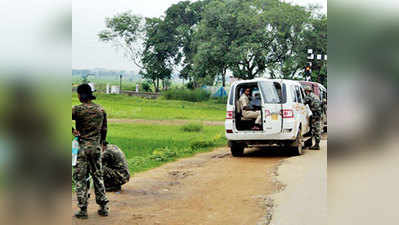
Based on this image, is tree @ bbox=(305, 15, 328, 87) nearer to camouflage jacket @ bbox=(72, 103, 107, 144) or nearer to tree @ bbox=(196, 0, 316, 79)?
tree @ bbox=(196, 0, 316, 79)

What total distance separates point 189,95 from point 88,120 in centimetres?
3014

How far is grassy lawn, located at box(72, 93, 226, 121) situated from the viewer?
28859 mm

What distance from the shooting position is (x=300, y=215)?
6500 millimetres

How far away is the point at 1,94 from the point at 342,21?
2.09 meters

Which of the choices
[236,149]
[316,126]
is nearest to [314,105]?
[316,126]

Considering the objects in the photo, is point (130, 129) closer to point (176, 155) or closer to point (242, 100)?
point (176, 155)

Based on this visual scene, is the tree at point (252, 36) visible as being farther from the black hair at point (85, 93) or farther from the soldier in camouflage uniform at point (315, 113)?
the black hair at point (85, 93)

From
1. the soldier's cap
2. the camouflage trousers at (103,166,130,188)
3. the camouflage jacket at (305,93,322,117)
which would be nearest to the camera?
the soldier's cap

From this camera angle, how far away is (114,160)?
7941 millimetres

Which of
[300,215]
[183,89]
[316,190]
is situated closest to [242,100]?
[316,190]

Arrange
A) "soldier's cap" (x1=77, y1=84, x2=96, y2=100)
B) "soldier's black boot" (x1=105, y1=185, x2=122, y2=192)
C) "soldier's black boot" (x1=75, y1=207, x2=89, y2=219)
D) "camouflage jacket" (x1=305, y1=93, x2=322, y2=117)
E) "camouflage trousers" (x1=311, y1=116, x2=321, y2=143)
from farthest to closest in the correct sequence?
1. "camouflage jacket" (x1=305, y1=93, x2=322, y2=117)
2. "camouflage trousers" (x1=311, y1=116, x2=321, y2=143)
3. "soldier's black boot" (x1=105, y1=185, x2=122, y2=192)
4. "soldier's black boot" (x1=75, y1=207, x2=89, y2=219)
5. "soldier's cap" (x1=77, y1=84, x2=96, y2=100)

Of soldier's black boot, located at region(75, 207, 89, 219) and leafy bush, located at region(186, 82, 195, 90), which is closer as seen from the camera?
soldier's black boot, located at region(75, 207, 89, 219)

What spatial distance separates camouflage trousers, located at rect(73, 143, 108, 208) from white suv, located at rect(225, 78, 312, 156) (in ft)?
19.8

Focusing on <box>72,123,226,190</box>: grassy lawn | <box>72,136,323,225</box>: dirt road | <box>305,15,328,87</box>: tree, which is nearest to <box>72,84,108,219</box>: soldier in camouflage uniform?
<box>72,136,323,225</box>: dirt road
